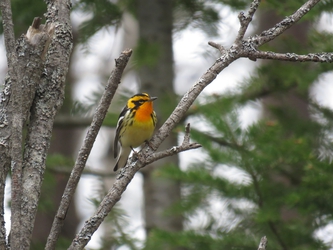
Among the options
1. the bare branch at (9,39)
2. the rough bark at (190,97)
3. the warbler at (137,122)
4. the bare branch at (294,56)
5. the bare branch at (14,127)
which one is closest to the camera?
the bare branch at (14,127)

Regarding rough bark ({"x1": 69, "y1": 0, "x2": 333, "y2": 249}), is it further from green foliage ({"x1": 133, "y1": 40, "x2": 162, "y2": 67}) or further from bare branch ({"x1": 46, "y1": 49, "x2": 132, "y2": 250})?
green foliage ({"x1": 133, "y1": 40, "x2": 162, "y2": 67})

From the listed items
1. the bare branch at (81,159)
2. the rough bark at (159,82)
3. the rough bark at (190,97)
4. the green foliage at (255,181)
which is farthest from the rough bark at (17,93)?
the rough bark at (159,82)

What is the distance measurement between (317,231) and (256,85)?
5.08 ft

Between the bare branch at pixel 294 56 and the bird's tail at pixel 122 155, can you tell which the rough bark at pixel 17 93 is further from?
the bird's tail at pixel 122 155

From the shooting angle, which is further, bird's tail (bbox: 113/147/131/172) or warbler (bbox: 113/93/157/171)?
bird's tail (bbox: 113/147/131/172)

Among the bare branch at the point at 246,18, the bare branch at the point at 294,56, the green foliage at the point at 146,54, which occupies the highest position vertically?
the green foliage at the point at 146,54

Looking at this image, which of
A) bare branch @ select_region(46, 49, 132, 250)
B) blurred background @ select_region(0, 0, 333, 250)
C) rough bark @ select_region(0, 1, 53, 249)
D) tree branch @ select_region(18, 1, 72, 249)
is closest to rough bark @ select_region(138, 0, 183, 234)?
blurred background @ select_region(0, 0, 333, 250)

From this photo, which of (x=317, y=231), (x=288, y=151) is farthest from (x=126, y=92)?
(x=317, y=231)

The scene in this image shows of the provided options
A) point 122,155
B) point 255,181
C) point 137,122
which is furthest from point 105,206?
point 122,155

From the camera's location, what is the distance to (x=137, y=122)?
480cm

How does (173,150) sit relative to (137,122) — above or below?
below

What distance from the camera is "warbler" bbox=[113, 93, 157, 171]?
4.79 metres

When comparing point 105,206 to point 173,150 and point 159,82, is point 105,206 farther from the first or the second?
point 159,82

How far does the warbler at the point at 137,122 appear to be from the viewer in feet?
15.7
